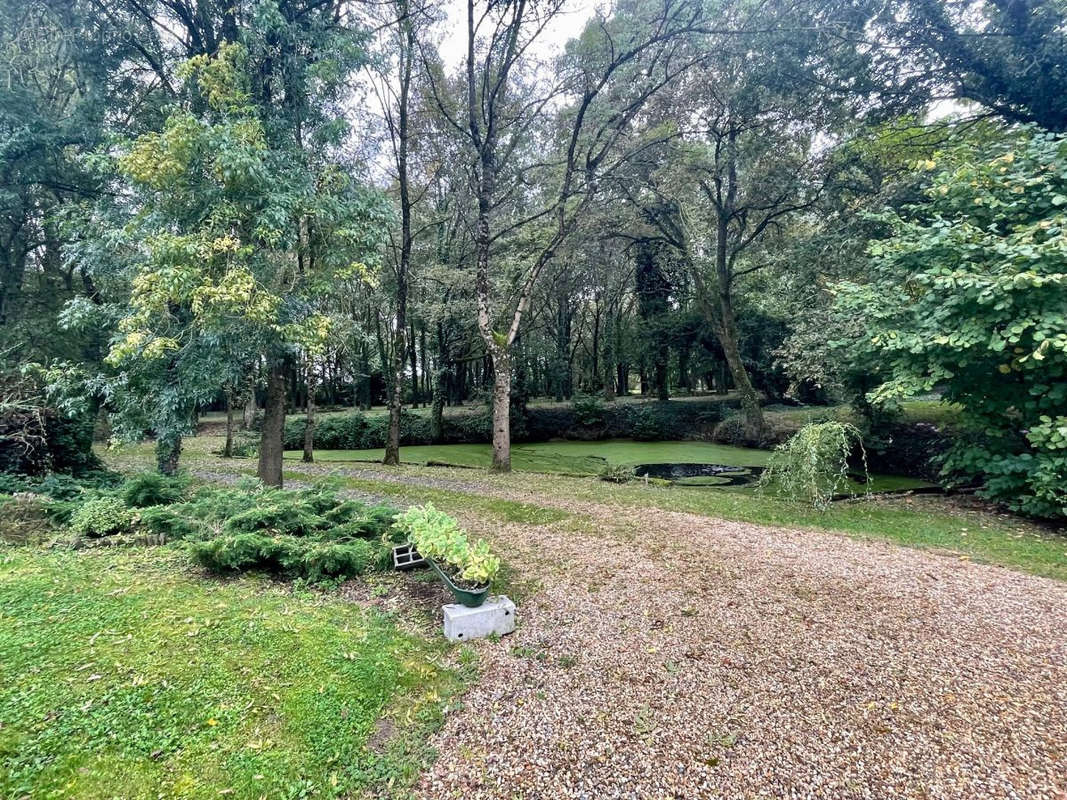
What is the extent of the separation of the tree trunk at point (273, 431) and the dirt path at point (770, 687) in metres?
4.68

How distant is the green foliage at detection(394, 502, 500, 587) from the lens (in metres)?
3.01

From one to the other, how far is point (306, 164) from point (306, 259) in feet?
4.21

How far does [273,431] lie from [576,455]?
27.5ft

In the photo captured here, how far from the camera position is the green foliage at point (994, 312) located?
457 centimetres

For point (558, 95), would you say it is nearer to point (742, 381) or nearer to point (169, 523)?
point (742, 381)

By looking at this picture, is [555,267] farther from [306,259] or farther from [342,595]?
[342,595]

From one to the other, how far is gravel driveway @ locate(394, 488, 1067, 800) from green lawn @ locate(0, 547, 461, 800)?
375 mm

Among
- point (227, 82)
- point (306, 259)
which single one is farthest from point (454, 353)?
point (227, 82)

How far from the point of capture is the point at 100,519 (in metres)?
4.20

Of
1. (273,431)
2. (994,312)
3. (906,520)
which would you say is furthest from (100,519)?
(994,312)

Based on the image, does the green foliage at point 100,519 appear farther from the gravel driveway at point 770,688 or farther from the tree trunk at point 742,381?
the tree trunk at point 742,381

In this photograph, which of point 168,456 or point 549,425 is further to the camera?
point 549,425

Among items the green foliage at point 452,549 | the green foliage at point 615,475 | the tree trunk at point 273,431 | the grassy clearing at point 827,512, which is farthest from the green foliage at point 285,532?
the green foliage at point 615,475

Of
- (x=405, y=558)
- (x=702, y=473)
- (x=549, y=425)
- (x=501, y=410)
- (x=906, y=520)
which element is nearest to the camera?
(x=405, y=558)
